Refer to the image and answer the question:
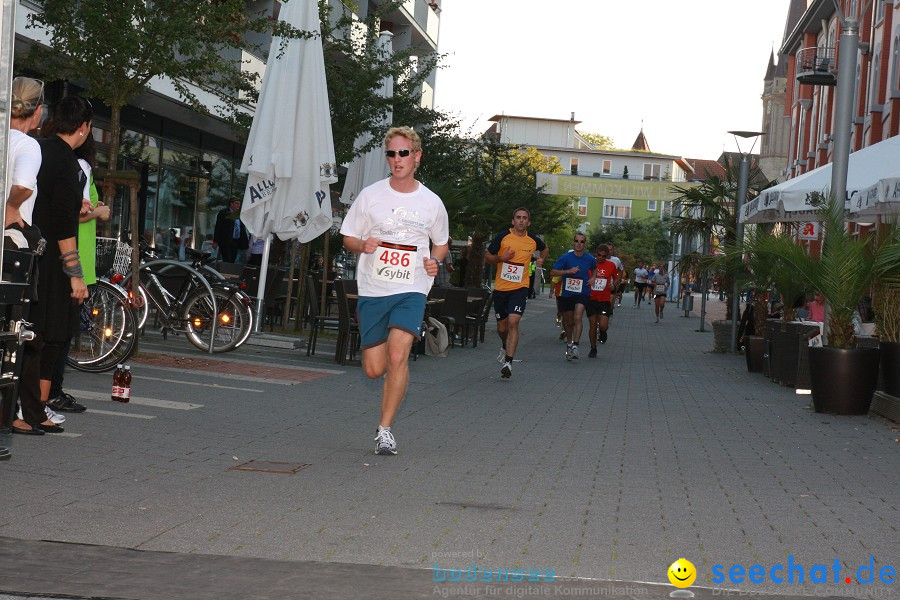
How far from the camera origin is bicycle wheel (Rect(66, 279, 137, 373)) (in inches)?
408

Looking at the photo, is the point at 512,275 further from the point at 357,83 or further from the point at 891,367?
the point at 357,83

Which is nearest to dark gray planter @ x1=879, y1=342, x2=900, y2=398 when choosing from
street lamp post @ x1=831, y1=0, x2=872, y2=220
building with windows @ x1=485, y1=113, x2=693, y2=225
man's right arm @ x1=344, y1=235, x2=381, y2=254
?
street lamp post @ x1=831, y1=0, x2=872, y2=220

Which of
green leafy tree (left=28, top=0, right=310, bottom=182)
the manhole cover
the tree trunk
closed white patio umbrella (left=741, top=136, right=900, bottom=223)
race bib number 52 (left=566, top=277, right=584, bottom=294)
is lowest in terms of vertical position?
the manhole cover

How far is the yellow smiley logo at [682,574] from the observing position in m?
4.50

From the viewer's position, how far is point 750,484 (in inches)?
278

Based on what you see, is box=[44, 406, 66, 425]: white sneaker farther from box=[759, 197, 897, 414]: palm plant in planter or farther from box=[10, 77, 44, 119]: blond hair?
box=[759, 197, 897, 414]: palm plant in planter

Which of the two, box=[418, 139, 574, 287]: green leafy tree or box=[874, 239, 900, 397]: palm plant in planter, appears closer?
box=[874, 239, 900, 397]: palm plant in planter

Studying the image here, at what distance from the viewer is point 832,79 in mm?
38750

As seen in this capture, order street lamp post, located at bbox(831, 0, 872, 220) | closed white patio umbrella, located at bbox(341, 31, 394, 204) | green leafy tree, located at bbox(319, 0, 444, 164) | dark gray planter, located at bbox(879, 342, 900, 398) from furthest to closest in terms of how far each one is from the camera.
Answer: closed white patio umbrella, located at bbox(341, 31, 394, 204) → green leafy tree, located at bbox(319, 0, 444, 164) → street lamp post, located at bbox(831, 0, 872, 220) → dark gray planter, located at bbox(879, 342, 900, 398)

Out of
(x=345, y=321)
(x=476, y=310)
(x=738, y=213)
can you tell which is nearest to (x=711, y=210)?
(x=738, y=213)

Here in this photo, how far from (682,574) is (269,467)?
9.60 ft

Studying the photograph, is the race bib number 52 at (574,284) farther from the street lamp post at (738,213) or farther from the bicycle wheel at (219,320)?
the bicycle wheel at (219,320)

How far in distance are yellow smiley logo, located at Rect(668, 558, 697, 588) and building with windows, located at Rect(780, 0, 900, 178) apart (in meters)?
18.8

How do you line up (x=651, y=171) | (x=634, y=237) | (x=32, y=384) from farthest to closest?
1. (x=651, y=171)
2. (x=634, y=237)
3. (x=32, y=384)
